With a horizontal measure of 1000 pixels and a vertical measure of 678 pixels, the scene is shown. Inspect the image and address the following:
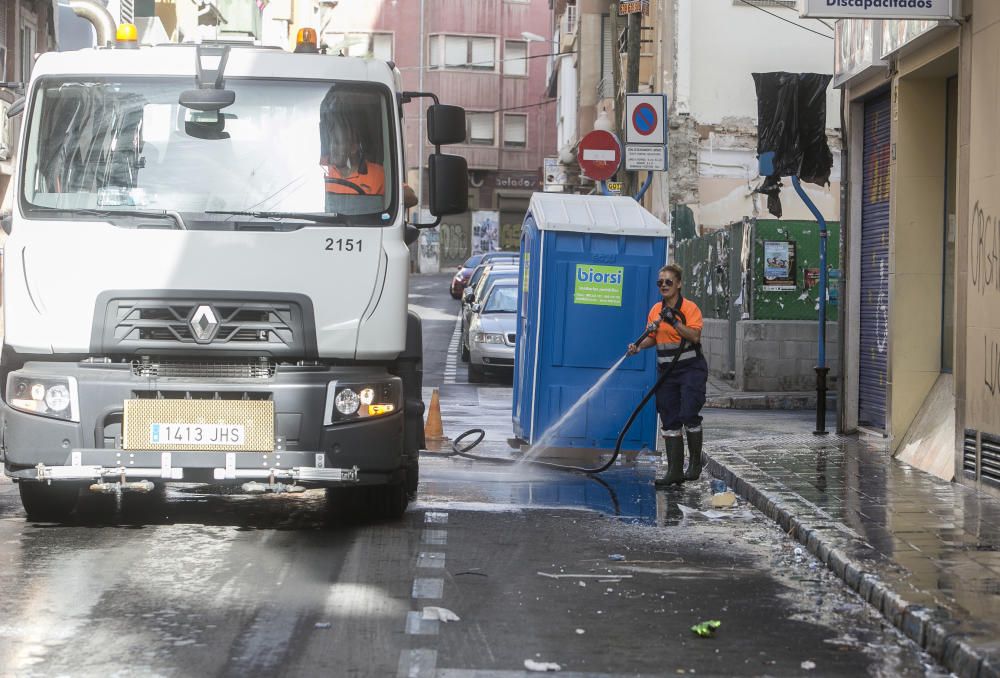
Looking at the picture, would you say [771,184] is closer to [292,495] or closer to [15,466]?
[292,495]

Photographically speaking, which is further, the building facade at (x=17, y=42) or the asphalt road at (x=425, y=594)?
the building facade at (x=17, y=42)

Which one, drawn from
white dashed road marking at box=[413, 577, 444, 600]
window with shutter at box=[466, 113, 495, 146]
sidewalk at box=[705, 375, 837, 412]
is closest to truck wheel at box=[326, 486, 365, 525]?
white dashed road marking at box=[413, 577, 444, 600]

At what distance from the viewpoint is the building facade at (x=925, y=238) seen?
11531mm

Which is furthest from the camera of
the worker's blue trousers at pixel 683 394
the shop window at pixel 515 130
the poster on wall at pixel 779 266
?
the shop window at pixel 515 130

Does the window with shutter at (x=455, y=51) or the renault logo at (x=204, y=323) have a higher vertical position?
the window with shutter at (x=455, y=51)

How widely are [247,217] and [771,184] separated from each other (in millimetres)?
9370

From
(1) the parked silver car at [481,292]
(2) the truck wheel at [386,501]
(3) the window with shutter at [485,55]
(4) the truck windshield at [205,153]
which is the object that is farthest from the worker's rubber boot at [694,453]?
(3) the window with shutter at [485,55]

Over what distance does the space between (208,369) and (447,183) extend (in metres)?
1.84

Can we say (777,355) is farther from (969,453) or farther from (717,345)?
(969,453)

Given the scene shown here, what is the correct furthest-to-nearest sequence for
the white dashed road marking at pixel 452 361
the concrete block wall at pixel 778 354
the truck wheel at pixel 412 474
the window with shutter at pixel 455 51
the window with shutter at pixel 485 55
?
the window with shutter at pixel 485 55, the window with shutter at pixel 455 51, the white dashed road marking at pixel 452 361, the concrete block wall at pixel 778 354, the truck wheel at pixel 412 474

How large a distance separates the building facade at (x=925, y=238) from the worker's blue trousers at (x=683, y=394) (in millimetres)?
1893

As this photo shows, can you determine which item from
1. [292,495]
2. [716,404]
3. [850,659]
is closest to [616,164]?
[716,404]

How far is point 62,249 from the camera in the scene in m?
9.21

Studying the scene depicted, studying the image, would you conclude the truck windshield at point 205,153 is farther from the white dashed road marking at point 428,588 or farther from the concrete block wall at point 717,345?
the concrete block wall at point 717,345
